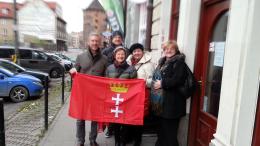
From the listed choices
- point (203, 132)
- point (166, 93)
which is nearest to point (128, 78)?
point (166, 93)

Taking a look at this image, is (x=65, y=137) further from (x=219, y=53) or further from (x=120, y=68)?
(x=219, y=53)

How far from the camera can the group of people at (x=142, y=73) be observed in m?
4.35

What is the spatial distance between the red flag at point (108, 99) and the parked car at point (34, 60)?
49.4ft

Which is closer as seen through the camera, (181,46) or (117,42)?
(181,46)

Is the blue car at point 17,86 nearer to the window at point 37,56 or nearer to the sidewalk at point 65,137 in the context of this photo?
the sidewalk at point 65,137

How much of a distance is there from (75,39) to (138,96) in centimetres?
12245

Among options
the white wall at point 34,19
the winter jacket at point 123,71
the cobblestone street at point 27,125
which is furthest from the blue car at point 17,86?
the winter jacket at point 123,71

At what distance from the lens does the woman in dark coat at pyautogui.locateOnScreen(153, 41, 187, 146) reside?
4262 millimetres

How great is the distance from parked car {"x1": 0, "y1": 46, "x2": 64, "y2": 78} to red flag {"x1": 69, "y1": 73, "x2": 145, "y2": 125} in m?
15.1

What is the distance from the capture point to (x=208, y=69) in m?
4.39

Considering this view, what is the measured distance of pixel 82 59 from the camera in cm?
502

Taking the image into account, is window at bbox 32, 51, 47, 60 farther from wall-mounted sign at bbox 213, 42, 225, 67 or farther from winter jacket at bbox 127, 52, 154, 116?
wall-mounted sign at bbox 213, 42, 225, 67

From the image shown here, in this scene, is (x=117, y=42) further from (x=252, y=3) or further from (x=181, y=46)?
(x=252, y=3)

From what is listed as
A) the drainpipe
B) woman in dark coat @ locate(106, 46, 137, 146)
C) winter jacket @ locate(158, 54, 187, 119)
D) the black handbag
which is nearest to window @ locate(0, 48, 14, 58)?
the drainpipe
